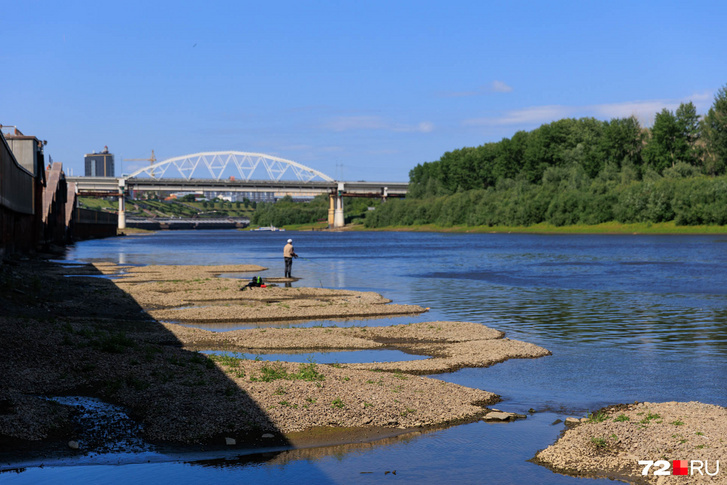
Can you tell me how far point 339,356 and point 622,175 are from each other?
152014 millimetres

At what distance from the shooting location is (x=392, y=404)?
49.3ft

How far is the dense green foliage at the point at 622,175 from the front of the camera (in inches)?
5492

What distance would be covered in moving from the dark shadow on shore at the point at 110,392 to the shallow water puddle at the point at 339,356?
241 centimetres

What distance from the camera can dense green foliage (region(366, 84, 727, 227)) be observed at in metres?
140

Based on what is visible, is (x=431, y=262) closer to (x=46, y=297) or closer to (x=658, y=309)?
(x=658, y=309)

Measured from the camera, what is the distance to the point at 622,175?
162m

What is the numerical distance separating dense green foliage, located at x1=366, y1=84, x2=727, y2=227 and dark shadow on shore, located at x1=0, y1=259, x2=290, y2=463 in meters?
131

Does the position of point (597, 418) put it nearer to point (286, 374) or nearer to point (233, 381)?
point (286, 374)

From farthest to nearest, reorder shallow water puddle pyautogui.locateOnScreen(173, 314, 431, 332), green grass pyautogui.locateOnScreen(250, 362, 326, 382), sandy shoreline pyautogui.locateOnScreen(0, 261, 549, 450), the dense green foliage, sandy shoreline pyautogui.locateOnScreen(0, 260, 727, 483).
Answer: the dense green foliage → shallow water puddle pyautogui.locateOnScreen(173, 314, 431, 332) → green grass pyautogui.locateOnScreen(250, 362, 326, 382) → sandy shoreline pyautogui.locateOnScreen(0, 261, 549, 450) → sandy shoreline pyautogui.locateOnScreen(0, 260, 727, 483)

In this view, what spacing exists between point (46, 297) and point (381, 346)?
16006 mm

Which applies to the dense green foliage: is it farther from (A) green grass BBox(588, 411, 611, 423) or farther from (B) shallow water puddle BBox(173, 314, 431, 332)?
(A) green grass BBox(588, 411, 611, 423)

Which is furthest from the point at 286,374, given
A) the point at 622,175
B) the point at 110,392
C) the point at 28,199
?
the point at 622,175

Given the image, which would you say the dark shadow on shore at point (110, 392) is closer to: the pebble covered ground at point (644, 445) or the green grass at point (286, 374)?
the green grass at point (286, 374)

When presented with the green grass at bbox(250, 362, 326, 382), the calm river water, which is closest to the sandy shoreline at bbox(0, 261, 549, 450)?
the green grass at bbox(250, 362, 326, 382)
